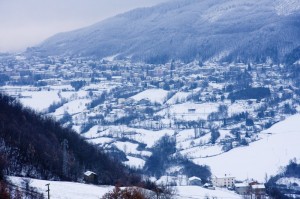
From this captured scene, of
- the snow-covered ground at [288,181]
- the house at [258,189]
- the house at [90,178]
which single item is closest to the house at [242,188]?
the house at [258,189]

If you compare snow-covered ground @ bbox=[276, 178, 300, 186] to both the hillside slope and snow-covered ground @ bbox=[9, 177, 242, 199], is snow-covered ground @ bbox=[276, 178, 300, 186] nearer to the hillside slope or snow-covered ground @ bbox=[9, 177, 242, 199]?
snow-covered ground @ bbox=[9, 177, 242, 199]

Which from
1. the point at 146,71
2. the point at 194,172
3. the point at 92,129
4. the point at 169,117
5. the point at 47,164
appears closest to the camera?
the point at 47,164

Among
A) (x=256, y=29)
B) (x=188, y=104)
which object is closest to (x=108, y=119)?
(x=188, y=104)

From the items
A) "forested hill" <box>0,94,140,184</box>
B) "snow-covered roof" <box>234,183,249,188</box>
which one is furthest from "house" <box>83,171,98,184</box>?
"snow-covered roof" <box>234,183,249,188</box>

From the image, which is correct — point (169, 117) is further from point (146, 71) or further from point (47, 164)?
point (47, 164)

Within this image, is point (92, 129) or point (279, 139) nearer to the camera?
point (279, 139)

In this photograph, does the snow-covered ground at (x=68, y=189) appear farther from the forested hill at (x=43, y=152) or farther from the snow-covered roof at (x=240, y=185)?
the snow-covered roof at (x=240, y=185)

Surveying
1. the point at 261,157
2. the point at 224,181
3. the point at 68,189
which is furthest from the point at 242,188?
the point at 68,189
